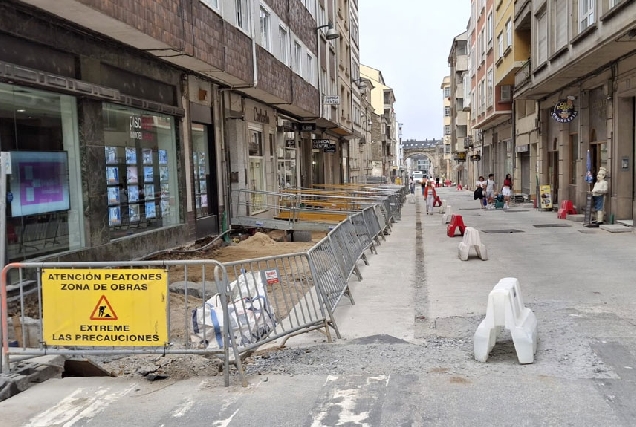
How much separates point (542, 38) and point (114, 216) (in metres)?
16.8

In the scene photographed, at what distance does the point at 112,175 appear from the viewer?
1105 cm

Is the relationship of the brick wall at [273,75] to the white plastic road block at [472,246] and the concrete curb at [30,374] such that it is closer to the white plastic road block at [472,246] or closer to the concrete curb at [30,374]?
the white plastic road block at [472,246]

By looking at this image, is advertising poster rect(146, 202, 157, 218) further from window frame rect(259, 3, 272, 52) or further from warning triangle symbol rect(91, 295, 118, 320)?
warning triangle symbol rect(91, 295, 118, 320)

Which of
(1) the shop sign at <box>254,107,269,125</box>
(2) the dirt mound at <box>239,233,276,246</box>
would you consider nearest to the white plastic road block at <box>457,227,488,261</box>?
(2) the dirt mound at <box>239,233,276,246</box>

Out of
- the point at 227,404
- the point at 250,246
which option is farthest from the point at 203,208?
the point at 227,404

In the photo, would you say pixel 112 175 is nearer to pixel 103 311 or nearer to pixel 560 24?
pixel 103 311

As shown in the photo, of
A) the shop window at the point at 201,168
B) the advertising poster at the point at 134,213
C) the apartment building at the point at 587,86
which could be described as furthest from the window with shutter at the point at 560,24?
the advertising poster at the point at 134,213

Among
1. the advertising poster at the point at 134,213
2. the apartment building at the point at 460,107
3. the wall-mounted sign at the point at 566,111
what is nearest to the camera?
the advertising poster at the point at 134,213

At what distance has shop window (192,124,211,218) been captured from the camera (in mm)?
15163

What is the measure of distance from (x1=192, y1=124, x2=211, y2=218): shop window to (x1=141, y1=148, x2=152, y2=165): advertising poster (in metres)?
2.06

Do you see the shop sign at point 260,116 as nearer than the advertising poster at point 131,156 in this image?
No

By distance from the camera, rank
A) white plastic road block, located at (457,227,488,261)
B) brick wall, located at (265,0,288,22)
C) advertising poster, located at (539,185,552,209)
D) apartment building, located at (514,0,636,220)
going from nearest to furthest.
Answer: white plastic road block, located at (457,227,488,261)
apartment building, located at (514,0,636,220)
brick wall, located at (265,0,288,22)
advertising poster, located at (539,185,552,209)

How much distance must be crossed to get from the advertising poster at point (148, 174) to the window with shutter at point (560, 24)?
12862 mm

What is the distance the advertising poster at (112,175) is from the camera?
10883mm
